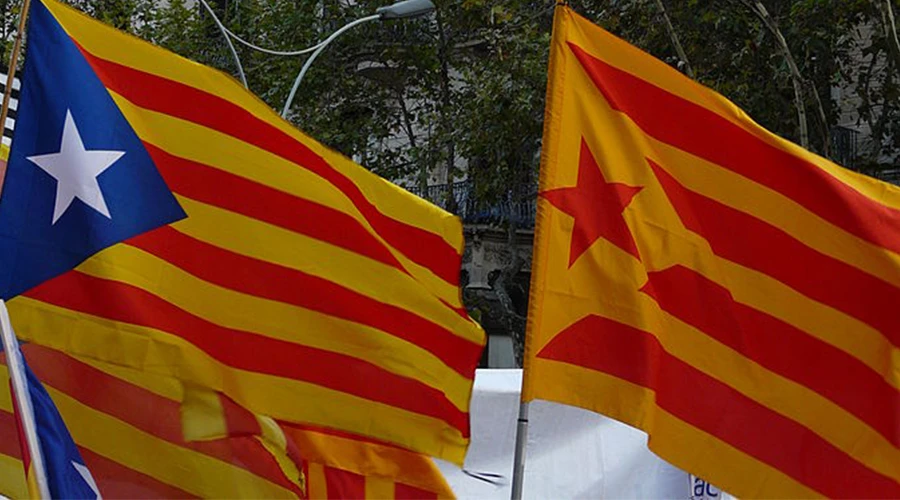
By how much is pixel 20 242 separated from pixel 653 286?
235 cm

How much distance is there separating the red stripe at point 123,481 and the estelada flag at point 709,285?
1.44m

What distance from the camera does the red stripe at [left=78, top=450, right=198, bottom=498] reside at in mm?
5453

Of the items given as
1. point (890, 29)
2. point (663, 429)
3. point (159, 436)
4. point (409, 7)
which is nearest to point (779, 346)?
point (663, 429)

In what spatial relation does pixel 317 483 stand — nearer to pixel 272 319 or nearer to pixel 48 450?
pixel 272 319

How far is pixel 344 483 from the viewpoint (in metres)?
6.20

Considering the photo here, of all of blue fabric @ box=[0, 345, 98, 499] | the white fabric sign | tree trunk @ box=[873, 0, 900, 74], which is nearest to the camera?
blue fabric @ box=[0, 345, 98, 499]

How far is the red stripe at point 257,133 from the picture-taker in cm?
562

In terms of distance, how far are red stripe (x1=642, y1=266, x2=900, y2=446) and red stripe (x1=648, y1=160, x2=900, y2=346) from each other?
0.48 feet

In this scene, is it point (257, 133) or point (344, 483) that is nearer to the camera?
point (257, 133)

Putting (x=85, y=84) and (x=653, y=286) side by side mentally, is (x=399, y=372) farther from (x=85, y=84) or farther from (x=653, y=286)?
(x=85, y=84)

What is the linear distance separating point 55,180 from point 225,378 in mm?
985

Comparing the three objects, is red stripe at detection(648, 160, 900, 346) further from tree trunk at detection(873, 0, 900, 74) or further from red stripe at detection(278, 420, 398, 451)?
tree trunk at detection(873, 0, 900, 74)

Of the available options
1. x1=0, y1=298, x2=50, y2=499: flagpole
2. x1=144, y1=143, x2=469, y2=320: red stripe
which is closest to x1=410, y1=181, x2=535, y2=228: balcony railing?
x1=144, y1=143, x2=469, y2=320: red stripe

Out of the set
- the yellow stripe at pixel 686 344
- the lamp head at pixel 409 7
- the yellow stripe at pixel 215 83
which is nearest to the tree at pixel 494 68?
the lamp head at pixel 409 7
